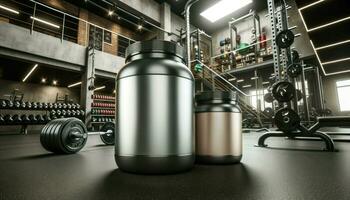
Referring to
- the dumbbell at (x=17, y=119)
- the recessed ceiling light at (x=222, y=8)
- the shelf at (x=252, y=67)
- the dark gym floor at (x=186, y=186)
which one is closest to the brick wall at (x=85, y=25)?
the recessed ceiling light at (x=222, y=8)

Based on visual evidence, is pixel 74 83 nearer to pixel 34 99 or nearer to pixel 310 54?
pixel 34 99

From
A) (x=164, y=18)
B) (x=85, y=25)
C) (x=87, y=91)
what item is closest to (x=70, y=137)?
(x=87, y=91)

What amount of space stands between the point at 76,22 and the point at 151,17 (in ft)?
9.51

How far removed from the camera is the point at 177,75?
60 centimetres

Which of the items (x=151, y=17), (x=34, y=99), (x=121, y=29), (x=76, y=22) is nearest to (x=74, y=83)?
(x=34, y=99)

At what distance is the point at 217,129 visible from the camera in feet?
2.43

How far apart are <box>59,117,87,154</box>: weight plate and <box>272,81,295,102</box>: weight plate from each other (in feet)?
5.09

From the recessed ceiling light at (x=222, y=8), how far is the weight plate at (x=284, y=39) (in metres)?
6.87

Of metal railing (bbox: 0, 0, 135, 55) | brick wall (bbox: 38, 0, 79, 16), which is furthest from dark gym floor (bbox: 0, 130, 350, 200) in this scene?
brick wall (bbox: 38, 0, 79, 16)

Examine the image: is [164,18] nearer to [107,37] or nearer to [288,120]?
[107,37]

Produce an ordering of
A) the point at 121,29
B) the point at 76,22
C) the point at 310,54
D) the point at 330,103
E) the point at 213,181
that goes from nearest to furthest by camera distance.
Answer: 1. the point at 213,181
2. the point at 310,54
3. the point at 76,22
4. the point at 330,103
5. the point at 121,29

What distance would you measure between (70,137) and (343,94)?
34.4 ft

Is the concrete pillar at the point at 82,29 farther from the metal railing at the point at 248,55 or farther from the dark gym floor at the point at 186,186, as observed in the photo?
the dark gym floor at the point at 186,186

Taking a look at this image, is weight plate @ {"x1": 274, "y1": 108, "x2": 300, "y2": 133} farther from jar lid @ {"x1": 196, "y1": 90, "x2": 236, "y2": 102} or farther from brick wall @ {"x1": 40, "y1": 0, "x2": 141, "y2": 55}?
brick wall @ {"x1": 40, "y1": 0, "x2": 141, "y2": 55}
